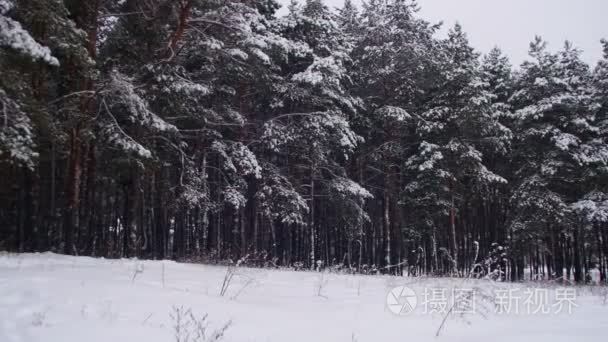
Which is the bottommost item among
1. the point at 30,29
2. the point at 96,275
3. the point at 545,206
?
the point at 96,275

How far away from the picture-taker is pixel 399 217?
73.4 feet

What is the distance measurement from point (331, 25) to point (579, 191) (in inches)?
617

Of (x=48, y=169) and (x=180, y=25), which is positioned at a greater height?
(x=180, y=25)

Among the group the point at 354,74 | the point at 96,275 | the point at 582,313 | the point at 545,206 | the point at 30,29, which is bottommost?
the point at 582,313

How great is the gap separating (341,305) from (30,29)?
10.0 meters

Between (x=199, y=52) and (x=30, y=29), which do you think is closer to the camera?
(x=30, y=29)

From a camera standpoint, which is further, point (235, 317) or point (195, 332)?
point (235, 317)

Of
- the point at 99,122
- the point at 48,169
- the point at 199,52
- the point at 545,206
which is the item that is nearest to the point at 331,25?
the point at 199,52

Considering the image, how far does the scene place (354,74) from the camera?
71.6 ft

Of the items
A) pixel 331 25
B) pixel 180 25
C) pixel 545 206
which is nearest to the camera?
pixel 180 25

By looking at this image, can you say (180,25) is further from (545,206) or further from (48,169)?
(545,206)

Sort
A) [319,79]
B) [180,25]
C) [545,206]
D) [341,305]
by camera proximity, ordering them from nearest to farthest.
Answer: [341,305] → [180,25] → [319,79] → [545,206]

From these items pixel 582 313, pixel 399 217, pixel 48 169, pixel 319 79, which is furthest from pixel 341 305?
pixel 48 169

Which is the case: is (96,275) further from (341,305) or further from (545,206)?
(545,206)
